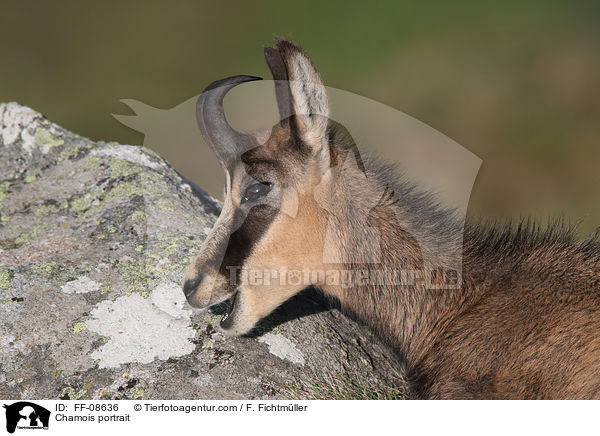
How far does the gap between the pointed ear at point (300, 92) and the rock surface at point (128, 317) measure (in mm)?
1320

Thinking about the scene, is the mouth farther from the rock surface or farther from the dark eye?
the dark eye

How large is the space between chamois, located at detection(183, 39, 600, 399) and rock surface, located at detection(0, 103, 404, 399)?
0.24 metres

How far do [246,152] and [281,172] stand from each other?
299 millimetres

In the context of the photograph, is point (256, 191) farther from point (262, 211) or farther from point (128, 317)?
point (128, 317)

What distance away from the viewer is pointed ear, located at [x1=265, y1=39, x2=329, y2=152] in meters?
3.86

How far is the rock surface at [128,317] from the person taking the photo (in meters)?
3.69

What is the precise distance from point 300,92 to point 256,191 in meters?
0.80

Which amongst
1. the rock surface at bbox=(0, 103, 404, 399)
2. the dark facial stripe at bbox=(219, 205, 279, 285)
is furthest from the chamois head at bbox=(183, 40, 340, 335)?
the rock surface at bbox=(0, 103, 404, 399)

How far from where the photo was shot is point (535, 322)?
12.7 ft
